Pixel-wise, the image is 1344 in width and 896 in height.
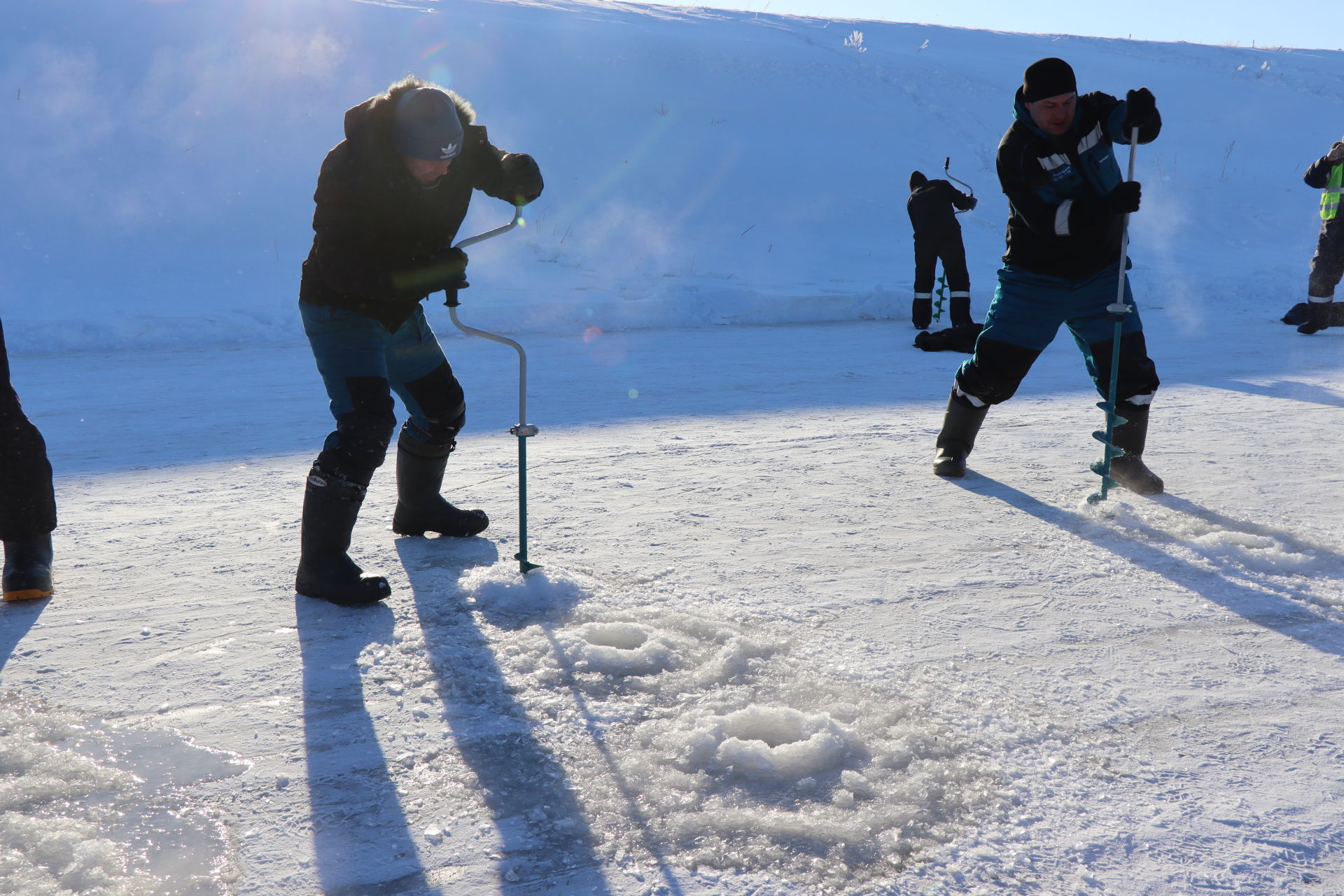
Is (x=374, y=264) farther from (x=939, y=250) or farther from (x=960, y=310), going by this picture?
(x=939, y=250)

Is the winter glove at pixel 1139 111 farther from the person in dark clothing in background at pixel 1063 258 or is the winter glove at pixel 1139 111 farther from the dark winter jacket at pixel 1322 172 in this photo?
the dark winter jacket at pixel 1322 172

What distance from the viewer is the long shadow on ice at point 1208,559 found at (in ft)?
9.89

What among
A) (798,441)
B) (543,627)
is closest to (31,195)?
(798,441)

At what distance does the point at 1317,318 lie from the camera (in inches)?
376

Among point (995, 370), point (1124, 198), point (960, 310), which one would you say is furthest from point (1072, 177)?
point (960, 310)

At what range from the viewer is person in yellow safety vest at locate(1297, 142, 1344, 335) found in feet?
30.5

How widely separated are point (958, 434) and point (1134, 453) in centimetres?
75

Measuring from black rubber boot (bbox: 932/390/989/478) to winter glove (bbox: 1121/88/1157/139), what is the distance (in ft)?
4.42

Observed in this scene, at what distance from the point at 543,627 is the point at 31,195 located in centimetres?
1267

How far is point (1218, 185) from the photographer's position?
19938 mm

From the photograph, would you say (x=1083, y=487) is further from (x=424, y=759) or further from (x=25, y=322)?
(x=25, y=322)

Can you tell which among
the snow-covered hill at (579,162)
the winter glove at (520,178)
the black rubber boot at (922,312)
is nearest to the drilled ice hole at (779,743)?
the winter glove at (520,178)

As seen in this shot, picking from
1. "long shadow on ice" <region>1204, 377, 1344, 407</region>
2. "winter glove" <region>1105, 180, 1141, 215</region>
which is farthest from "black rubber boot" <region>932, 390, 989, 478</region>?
"long shadow on ice" <region>1204, 377, 1344, 407</region>

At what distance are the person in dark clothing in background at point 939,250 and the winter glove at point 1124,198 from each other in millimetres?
6001
